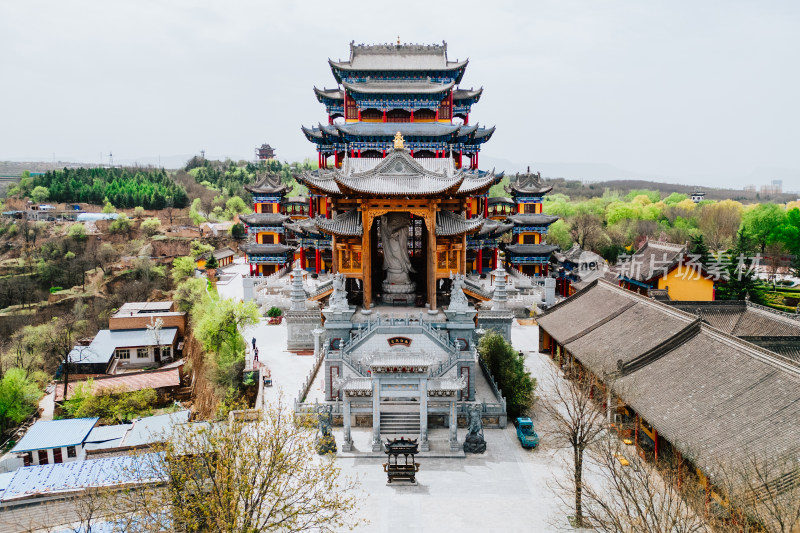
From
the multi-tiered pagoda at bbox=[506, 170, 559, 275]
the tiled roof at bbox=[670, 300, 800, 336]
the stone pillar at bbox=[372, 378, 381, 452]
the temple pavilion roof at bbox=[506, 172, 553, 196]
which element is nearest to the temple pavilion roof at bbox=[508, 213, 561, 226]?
the multi-tiered pagoda at bbox=[506, 170, 559, 275]

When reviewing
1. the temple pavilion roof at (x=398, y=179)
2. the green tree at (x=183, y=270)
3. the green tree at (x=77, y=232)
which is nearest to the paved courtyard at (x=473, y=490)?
the temple pavilion roof at (x=398, y=179)

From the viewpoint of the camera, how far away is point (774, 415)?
517 inches

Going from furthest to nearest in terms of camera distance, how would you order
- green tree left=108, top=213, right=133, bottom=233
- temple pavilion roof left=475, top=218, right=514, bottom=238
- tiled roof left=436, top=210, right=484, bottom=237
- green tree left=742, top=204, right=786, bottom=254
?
green tree left=108, top=213, right=133, bottom=233 → green tree left=742, top=204, right=786, bottom=254 → temple pavilion roof left=475, top=218, right=514, bottom=238 → tiled roof left=436, top=210, right=484, bottom=237

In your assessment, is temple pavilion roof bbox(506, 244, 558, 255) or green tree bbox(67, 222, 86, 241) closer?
temple pavilion roof bbox(506, 244, 558, 255)

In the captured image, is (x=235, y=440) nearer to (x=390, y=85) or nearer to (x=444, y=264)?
(x=444, y=264)

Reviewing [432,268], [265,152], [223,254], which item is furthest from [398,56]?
[265,152]

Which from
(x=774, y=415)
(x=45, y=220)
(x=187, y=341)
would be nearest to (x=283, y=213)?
(x=187, y=341)

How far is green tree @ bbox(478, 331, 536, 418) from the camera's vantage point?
20.5 m

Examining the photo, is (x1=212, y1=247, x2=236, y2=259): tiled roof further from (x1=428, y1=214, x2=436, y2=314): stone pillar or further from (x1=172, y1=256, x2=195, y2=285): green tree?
(x1=428, y1=214, x2=436, y2=314): stone pillar

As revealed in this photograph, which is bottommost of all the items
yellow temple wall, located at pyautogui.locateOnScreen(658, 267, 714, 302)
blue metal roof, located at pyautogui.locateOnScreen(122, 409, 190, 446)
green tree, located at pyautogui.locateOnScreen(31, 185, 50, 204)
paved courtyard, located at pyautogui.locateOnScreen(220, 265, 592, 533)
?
blue metal roof, located at pyautogui.locateOnScreen(122, 409, 190, 446)

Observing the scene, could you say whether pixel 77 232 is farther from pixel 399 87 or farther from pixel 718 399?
pixel 718 399

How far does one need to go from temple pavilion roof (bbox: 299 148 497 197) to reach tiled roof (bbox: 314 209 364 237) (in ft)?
4.16

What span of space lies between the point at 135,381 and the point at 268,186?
1982cm

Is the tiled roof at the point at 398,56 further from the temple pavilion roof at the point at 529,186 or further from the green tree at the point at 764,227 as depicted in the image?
the green tree at the point at 764,227
